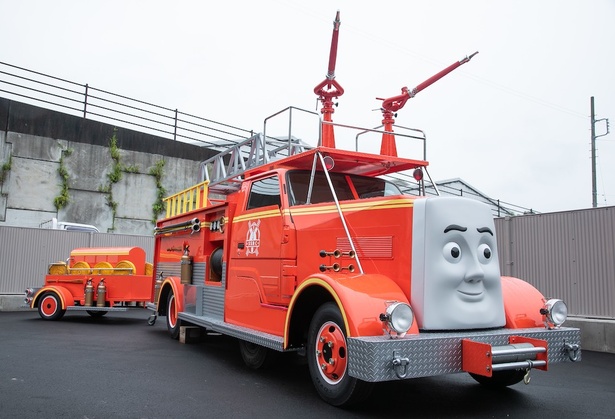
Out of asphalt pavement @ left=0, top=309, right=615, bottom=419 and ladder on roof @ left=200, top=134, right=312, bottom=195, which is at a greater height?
ladder on roof @ left=200, top=134, right=312, bottom=195

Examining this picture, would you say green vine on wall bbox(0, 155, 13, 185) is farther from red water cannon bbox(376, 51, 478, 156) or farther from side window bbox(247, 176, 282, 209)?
red water cannon bbox(376, 51, 478, 156)

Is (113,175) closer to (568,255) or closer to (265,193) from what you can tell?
(265,193)

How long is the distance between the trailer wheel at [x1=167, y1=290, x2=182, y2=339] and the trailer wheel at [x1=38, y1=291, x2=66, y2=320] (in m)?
3.73

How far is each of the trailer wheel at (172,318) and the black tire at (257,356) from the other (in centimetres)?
264

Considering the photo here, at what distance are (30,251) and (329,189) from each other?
11.9 metres

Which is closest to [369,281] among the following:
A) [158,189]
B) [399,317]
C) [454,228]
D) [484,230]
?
[399,317]

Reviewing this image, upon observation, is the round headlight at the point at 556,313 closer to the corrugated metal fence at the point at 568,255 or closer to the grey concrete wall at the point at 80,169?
the corrugated metal fence at the point at 568,255

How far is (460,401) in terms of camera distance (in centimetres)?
552

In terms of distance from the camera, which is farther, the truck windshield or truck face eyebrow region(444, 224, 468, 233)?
the truck windshield

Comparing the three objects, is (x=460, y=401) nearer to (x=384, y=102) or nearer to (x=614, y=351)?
(x=384, y=102)

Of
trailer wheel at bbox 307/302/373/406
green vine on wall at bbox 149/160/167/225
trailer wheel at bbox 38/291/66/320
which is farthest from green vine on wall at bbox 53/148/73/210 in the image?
trailer wheel at bbox 307/302/373/406

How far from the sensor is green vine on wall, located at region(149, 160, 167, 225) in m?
19.3

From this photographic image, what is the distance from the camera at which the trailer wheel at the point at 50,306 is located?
12.3 metres

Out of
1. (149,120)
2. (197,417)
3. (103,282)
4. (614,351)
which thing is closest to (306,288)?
(197,417)
